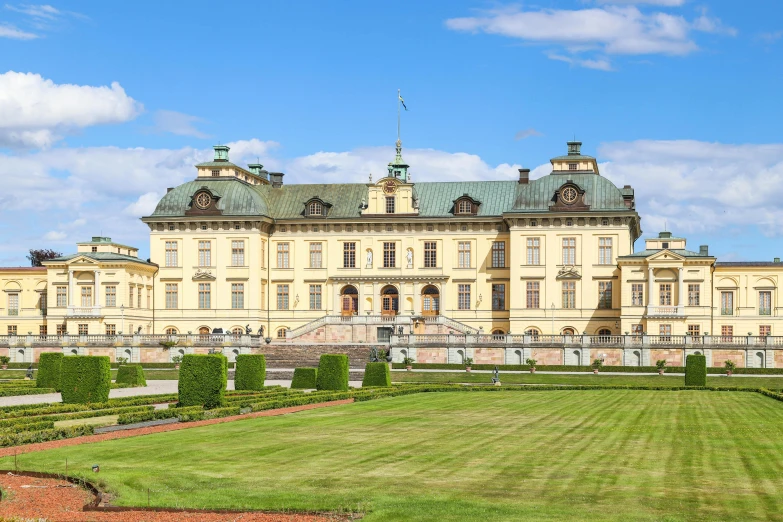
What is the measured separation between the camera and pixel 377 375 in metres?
46.8

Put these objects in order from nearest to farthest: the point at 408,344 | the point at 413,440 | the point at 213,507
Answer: the point at 213,507
the point at 413,440
the point at 408,344

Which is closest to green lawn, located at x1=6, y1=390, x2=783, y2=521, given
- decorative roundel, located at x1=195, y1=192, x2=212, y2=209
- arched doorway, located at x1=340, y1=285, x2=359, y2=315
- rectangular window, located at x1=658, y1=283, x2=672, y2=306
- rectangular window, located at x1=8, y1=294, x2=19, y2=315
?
rectangular window, located at x1=658, y1=283, x2=672, y2=306

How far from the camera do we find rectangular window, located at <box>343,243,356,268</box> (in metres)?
77.4

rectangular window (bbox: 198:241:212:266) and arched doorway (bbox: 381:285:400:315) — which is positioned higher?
rectangular window (bbox: 198:241:212:266)

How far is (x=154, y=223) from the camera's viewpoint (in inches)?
3054

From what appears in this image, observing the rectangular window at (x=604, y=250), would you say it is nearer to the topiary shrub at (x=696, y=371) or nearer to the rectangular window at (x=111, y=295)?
the topiary shrub at (x=696, y=371)

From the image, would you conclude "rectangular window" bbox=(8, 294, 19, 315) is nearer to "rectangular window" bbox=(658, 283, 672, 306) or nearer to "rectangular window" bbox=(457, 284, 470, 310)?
"rectangular window" bbox=(457, 284, 470, 310)

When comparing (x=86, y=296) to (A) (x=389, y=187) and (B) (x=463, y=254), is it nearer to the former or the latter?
(A) (x=389, y=187)

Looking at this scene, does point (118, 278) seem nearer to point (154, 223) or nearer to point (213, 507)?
point (154, 223)

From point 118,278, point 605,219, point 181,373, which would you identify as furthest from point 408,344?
point 181,373

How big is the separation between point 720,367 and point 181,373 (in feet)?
120

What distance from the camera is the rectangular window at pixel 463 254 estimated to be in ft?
250

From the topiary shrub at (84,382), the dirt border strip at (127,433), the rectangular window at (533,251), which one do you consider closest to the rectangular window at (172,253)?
the rectangular window at (533,251)

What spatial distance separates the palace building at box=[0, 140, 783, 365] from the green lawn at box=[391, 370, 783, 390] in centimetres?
1477
